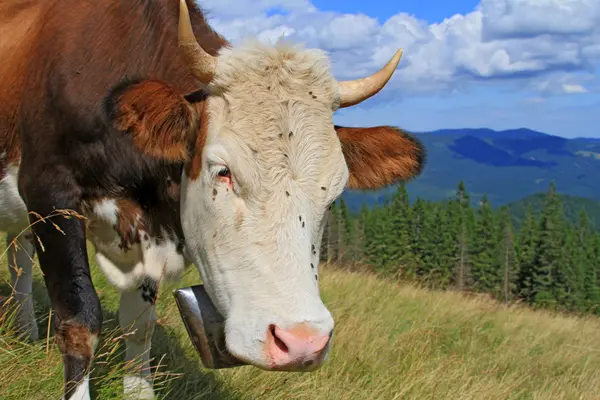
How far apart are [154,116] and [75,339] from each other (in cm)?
133

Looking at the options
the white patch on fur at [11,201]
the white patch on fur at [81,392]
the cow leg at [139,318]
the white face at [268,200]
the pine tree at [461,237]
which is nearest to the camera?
the white face at [268,200]

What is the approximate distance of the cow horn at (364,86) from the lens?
3682 millimetres

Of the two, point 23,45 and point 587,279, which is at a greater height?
point 23,45

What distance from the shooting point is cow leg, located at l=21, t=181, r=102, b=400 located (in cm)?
363

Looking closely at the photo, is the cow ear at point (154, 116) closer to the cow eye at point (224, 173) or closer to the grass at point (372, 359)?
the cow eye at point (224, 173)

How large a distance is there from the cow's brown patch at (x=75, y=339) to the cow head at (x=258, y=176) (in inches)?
29.1

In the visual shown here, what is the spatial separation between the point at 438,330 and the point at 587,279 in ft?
270

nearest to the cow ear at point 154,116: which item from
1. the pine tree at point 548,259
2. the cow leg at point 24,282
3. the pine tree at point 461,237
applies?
the cow leg at point 24,282

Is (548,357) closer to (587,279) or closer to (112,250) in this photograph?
(112,250)

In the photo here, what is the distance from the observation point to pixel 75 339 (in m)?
3.63

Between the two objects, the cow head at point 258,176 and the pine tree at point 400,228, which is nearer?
the cow head at point 258,176

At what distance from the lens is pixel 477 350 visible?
7.91 meters

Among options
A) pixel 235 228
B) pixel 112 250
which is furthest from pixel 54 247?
pixel 235 228

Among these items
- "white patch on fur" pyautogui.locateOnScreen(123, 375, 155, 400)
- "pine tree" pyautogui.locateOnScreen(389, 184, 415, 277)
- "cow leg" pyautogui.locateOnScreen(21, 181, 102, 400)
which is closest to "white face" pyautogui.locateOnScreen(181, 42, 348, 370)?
"cow leg" pyautogui.locateOnScreen(21, 181, 102, 400)
